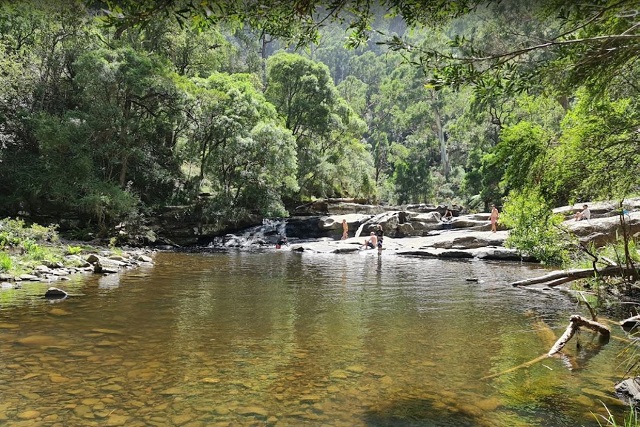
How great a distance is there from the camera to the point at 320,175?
37656 millimetres

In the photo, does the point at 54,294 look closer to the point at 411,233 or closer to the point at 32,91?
the point at 32,91

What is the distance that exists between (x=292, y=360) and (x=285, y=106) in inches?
1471

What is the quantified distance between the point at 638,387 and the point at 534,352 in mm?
1804

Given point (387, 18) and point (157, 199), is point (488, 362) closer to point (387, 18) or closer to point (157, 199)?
point (387, 18)

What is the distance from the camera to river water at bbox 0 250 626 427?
14.2 feet

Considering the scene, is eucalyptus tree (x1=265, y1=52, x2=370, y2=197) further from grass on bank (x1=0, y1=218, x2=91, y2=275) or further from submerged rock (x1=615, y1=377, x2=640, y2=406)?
submerged rock (x1=615, y1=377, x2=640, y2=406)

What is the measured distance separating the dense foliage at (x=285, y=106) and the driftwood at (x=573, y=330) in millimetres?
2329

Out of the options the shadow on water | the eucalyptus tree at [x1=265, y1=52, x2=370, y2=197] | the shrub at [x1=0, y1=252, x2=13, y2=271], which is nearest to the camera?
the shadow on water

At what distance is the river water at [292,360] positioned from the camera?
4328 millimetres

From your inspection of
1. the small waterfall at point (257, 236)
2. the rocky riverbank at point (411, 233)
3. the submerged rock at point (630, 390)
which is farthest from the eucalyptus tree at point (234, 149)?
the submerged rock at point (630, 390)

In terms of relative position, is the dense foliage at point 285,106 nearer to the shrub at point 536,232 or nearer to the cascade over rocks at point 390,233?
the shrub at point 536,232

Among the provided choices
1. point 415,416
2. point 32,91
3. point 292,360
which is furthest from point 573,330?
point 32,91

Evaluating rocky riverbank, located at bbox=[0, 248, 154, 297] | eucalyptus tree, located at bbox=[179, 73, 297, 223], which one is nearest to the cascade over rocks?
eucalyptus tree, located at bbox=[179, 73, 297, 223]

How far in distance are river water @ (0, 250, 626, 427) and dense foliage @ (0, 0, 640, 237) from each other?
10.6 ft
